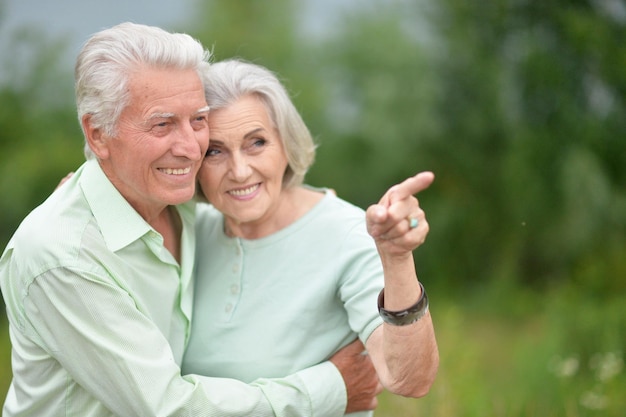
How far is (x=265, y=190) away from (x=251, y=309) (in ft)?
1.12

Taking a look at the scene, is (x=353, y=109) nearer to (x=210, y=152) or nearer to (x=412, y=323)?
(x=210, y=152)

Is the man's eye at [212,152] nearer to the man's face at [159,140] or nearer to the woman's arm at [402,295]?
the man's face at [159,140]

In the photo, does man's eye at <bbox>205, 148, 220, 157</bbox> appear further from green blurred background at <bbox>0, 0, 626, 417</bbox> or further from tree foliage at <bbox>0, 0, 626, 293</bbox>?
tree foliage at <bbox>0, 0, 626, 293</bbox>

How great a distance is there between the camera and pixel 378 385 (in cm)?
249

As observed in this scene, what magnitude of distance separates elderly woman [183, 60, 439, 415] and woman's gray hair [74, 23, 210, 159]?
0.21m

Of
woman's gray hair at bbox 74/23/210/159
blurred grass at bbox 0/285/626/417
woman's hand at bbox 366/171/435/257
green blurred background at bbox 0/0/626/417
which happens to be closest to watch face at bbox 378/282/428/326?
woman's hand at bbox 366/171/435/257

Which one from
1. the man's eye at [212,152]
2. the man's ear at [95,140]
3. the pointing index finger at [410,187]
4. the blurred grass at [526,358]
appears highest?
the pointing index finger at [410,187]

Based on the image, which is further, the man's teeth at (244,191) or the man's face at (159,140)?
the man's teeth at (244,191)

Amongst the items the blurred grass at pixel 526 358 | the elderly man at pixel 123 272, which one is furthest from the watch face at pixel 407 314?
the blurred grass at pixel 526 358

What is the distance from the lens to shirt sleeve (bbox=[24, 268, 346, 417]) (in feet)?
6.76

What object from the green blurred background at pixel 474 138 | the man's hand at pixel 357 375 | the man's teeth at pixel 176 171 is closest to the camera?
the man's teeth at pixel 176 171

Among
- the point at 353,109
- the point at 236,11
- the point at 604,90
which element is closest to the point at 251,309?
the point at 604,90

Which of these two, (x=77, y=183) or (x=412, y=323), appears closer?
(x=412, y=323)

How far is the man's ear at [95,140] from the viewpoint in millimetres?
2246
